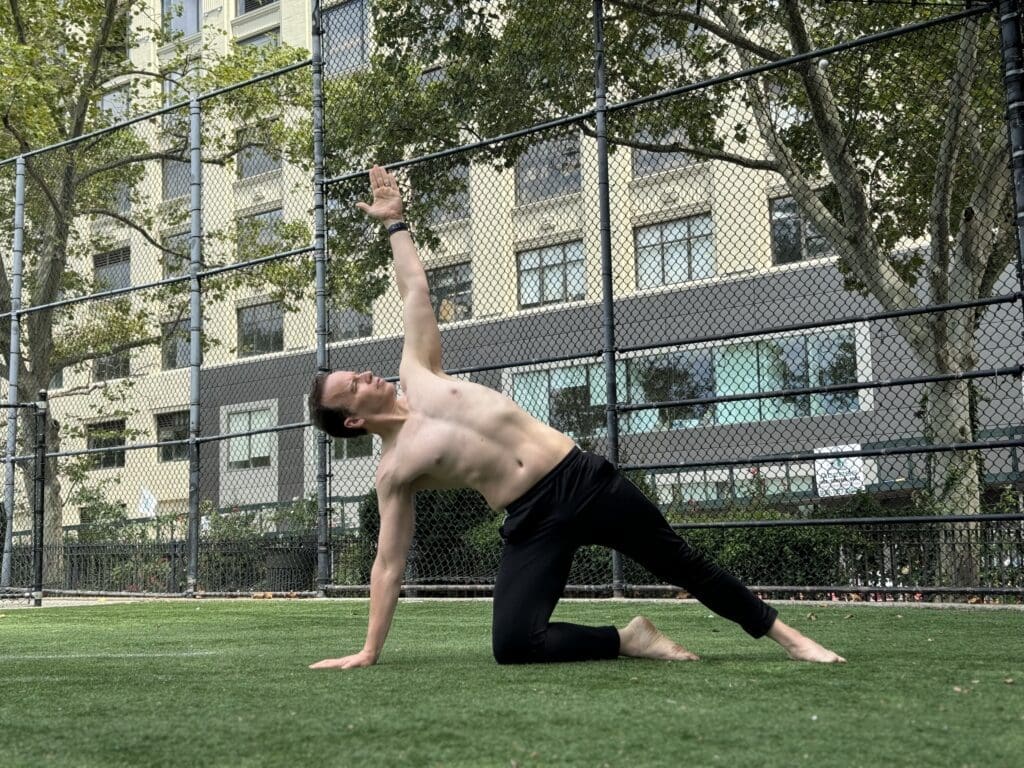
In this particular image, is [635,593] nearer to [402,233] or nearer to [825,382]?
[402,233]

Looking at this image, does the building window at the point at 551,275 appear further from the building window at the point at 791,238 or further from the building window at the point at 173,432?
the building window at the point at 173,432

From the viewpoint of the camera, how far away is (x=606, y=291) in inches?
341

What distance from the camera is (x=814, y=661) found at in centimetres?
418

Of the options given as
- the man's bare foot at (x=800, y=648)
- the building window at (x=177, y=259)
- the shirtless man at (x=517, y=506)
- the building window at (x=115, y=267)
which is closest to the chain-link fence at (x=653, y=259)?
→ the building window at (x=177, y=259)

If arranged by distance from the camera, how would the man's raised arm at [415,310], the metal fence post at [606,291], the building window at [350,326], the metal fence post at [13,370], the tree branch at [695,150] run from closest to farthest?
1. the man's raised arm at [415,310]
2. the metal fence post at [606,291]
3. the tree branch at [695,150]
4. the metal fence post at [13,370]
5. the building window at [350,326]

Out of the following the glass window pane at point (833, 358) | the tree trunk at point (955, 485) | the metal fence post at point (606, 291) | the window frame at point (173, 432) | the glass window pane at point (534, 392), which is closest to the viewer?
the metal fence post at point (606, 291)

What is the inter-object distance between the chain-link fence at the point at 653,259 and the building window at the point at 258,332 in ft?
22.2

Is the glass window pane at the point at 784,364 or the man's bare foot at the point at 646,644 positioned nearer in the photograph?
the man's bare foot at the point at 646,644

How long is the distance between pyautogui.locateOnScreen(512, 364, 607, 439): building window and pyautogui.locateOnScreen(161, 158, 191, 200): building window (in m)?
12.5

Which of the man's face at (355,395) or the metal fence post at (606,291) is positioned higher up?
the metal fence post at (606,291)

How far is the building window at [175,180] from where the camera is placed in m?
27.0

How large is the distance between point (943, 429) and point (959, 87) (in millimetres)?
3022

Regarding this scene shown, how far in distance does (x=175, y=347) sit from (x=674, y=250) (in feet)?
48.8

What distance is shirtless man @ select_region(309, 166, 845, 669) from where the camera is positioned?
14.2 feet
